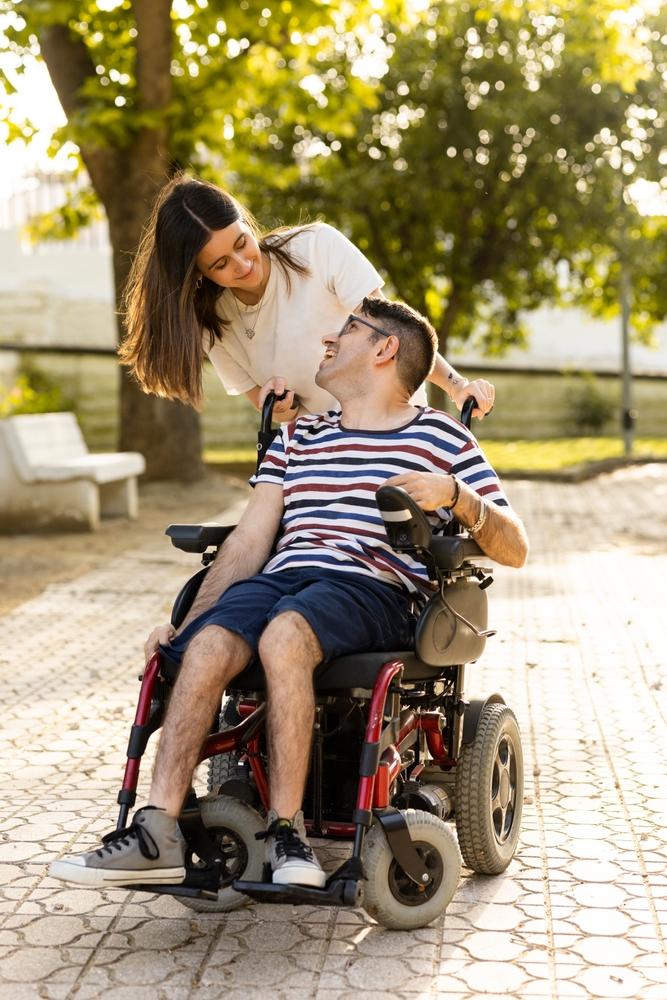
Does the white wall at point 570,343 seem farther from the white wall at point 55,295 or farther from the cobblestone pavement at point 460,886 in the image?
the cobblestone pavement at point 460,886

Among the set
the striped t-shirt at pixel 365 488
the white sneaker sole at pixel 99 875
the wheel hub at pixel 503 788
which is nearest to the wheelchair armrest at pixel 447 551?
the striped t-shirt at pixel 365 488

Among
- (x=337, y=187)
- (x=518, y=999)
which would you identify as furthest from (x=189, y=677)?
(x=337, y=187)

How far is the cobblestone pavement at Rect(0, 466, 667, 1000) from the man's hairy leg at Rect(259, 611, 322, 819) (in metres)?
0.42

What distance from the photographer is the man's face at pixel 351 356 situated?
142 inches

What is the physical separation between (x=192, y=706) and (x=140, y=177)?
10.4m

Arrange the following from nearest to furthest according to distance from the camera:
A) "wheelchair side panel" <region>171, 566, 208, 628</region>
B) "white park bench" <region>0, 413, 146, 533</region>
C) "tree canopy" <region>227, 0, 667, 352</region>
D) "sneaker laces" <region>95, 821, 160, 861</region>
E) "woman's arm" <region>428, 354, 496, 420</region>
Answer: "sneaker laces" <region>95, 821, 160, 861</region> < "wheelchair side panel" <region>171, 566, 208, 628</region> < "woman's arm" <region>428, 354, 496, 420</region> < "white park bench" <region>0, 413, 146, 533</region> < "tree canopy" <region>227, 0, 667, 352</region>

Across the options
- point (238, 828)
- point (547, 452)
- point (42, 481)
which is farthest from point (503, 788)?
point (547, 452)

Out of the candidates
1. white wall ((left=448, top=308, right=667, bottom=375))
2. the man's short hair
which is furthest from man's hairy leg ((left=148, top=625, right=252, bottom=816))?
white wall ((left=448, top=308, right=667, bottom=375))

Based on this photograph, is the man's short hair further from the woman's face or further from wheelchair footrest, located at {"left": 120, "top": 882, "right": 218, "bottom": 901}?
wheelchair footrest, located at {"left": 120, "top": 882, "right": 218, "bottom": 901}

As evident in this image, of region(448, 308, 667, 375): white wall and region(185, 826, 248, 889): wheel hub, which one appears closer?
region(185, 826, 248, 889): wheel hub

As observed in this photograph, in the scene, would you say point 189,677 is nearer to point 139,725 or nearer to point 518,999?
point 139,725

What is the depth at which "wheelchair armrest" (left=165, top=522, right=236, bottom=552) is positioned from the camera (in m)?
3.69

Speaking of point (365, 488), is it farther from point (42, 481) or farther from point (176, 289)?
point (42, 481)

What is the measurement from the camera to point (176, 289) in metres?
3.96
